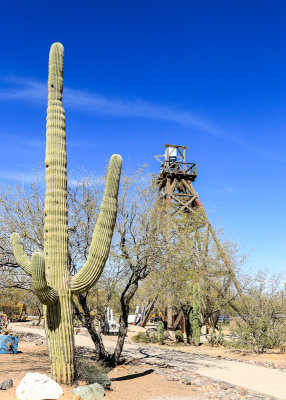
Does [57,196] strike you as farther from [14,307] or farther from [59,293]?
[14,307]

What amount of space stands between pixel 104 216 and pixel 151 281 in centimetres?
898

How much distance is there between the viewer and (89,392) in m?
7.00

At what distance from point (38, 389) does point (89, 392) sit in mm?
909

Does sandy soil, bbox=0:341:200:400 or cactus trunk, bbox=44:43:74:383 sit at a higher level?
cactus trunk, bbox=44:43:74:383

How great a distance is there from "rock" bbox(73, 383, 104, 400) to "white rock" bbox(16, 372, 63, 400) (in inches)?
11.9

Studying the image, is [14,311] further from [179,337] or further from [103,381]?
[103,381]

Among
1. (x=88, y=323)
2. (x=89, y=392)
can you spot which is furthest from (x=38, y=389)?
(x=88, y=323)

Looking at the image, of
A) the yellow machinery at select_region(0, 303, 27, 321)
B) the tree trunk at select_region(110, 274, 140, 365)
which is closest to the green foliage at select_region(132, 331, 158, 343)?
the tree trunk at select_region(110, 274, 140, 365)

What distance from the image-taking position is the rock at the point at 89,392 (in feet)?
22.6

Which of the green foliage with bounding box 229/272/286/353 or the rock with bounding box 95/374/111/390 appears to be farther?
the green foliage with bounding box 229/272/286/353

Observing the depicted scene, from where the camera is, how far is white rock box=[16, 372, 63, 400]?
6613 millimetres

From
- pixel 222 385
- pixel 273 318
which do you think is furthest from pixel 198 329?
pixel 222 385

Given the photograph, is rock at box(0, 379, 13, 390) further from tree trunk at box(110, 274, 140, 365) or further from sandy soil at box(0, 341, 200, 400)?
tree trunk at box(110, 274, 140, 365)

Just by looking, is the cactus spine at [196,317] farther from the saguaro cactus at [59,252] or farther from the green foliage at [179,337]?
the saguaro cactus at [59,252]
